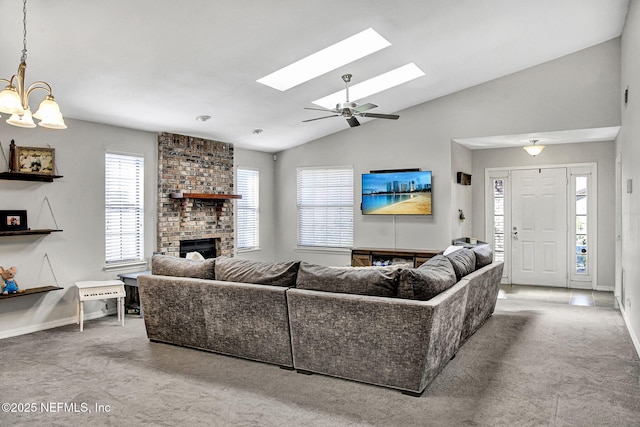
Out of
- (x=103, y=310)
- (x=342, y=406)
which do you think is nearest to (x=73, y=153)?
(x=103, y=310)

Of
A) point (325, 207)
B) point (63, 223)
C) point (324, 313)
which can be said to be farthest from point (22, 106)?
point (325, 207)

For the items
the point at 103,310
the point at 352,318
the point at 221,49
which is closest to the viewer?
the point at 352,318

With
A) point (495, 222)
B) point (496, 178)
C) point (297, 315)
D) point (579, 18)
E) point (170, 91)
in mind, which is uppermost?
point (579, 18)

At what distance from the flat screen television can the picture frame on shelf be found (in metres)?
4.53

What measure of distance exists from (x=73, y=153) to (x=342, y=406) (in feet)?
14.5

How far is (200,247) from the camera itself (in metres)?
7.14

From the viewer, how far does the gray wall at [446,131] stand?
6.10 meters

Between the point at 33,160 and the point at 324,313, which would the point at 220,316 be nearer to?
the point at 324,313

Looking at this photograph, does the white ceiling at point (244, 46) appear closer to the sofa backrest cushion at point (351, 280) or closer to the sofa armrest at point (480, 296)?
the sofa backrest cushion at point (351, 280)

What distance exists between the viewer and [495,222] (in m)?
8.12

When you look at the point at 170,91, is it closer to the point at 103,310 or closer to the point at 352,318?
the point at 103,310

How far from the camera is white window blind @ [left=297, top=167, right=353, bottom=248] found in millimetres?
8125

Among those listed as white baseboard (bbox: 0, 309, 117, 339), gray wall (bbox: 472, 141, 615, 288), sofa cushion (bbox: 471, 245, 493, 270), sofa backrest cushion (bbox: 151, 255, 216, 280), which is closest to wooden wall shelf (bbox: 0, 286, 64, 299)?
white baseboard (bbox: 0, 309, 117, 339)

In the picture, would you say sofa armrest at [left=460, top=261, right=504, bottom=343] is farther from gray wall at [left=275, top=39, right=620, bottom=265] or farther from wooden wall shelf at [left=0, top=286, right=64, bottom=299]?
wooden wall shelf at [left=0, top=286, right=64, bottom=299]
